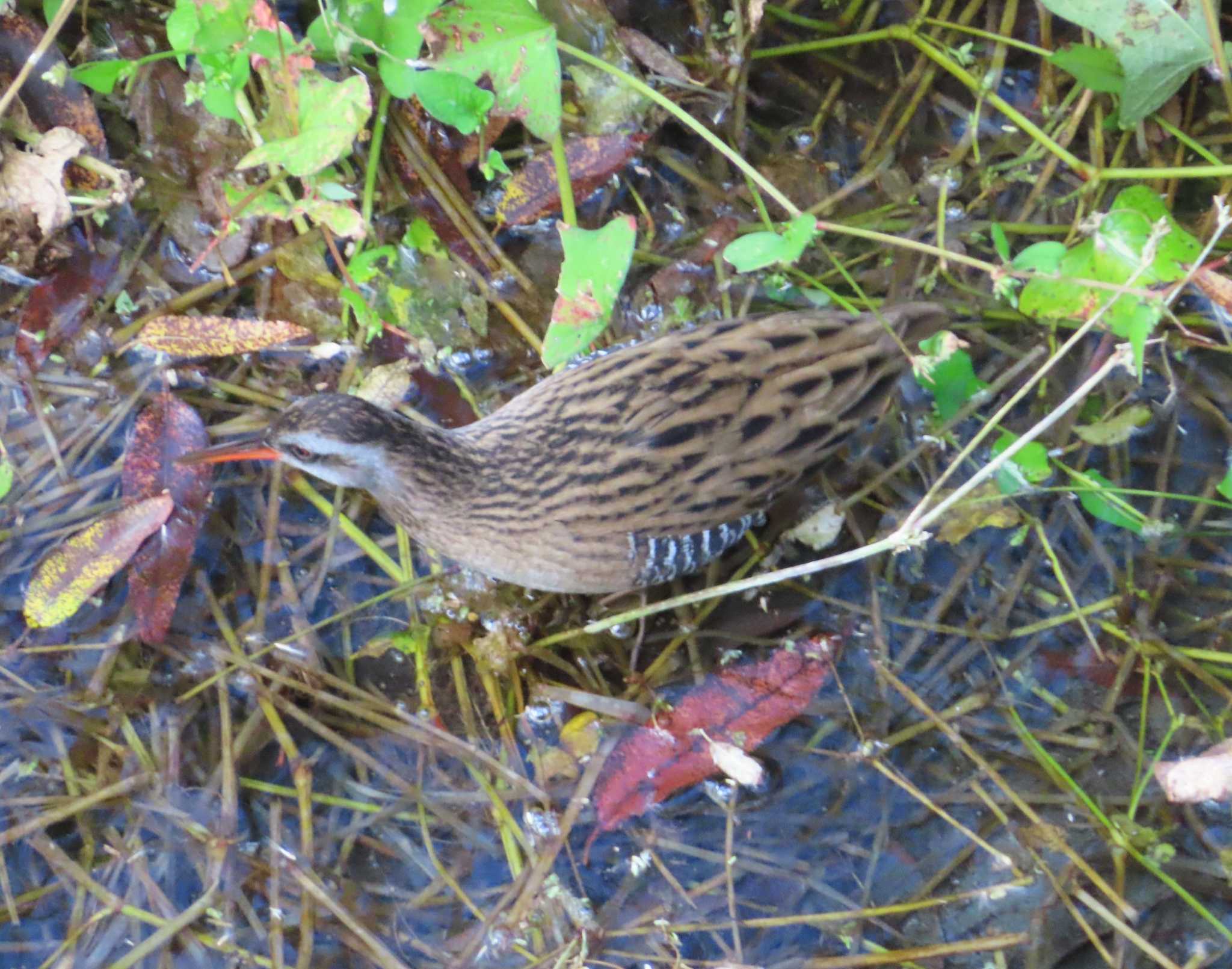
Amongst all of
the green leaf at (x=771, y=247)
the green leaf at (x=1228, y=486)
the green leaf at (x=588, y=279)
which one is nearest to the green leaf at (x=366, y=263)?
the green leaf at (x=588, y=279)

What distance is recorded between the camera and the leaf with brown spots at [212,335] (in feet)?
6.95

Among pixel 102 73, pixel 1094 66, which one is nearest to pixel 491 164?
pixel 102 73

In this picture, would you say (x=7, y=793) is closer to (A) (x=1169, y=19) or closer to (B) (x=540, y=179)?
(B) (x=540, y=179)

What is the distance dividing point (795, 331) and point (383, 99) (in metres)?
0.99

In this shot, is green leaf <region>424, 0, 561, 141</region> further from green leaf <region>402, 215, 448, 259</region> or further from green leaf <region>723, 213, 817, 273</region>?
green leaf <region>402, 215, 448, 259</region>

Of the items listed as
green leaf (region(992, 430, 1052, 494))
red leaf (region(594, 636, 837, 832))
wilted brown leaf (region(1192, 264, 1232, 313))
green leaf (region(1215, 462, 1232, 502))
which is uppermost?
wilted brown leaf (region(1192, 264, 1232, 313))

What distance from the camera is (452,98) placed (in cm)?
177

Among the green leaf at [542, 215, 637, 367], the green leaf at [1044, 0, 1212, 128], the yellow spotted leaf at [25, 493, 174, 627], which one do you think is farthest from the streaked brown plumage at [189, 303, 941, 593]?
the green leaf at [1044, 0, 1212, 128]

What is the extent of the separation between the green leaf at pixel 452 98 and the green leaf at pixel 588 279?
27 centimetres

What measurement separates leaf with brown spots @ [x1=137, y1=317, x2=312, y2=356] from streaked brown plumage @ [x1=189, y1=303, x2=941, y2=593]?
32cm

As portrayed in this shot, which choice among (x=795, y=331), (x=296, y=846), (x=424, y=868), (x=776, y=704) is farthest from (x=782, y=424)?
(x=296, y=846)

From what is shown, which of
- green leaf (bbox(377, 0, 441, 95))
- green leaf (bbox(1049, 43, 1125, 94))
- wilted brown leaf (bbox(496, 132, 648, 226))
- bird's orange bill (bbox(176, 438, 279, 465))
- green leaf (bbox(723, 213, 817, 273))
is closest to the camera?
green leaf (bbox(723, 213, 817, 273))

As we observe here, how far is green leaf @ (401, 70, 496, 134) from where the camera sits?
1.76 m

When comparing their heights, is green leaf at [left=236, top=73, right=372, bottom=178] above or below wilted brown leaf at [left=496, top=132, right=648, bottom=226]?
above
